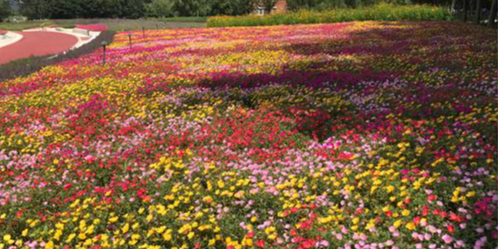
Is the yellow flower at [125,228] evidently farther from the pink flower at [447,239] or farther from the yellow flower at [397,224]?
the pink flower at [447,239]

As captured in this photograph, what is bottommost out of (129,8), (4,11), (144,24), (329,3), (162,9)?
(144,24)

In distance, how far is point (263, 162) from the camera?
6383 mm

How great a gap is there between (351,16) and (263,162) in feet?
142

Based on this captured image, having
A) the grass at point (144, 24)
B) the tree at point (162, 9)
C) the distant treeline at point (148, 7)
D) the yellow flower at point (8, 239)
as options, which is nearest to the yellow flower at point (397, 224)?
the yellow flower at point (8, 239)

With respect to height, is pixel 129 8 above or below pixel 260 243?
above

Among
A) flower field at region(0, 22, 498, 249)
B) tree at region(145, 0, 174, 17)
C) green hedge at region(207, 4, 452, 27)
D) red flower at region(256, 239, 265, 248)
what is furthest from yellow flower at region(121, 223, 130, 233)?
tree at region(145, 0, 174, 17)

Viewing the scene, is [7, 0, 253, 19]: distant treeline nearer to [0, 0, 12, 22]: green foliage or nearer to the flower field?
[0, 0, 12, 22]: green foliage

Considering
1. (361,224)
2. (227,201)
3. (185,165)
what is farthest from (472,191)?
(185,165)

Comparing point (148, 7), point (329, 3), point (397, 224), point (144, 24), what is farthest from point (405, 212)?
point (148, 7)

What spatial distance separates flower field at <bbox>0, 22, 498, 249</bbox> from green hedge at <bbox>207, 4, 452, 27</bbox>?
3349 centimetres

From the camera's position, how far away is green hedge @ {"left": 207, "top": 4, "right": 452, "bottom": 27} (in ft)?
138

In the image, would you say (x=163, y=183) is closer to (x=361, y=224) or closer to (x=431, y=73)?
(x=361, y=224)

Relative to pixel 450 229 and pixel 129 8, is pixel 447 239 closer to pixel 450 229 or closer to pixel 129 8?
pixel 450 229

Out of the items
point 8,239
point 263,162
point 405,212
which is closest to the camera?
point 405,212
